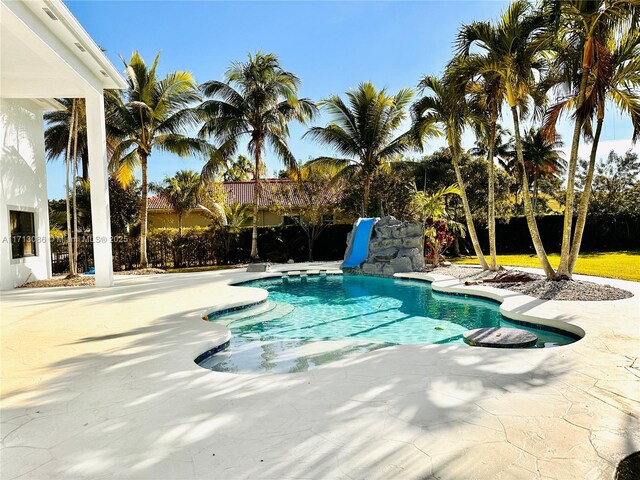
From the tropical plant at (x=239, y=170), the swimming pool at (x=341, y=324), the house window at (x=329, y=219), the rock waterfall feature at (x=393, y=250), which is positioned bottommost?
the swimming pool at (x=341, y=324)

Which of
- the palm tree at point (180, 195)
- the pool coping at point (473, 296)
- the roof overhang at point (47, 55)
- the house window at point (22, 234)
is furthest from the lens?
the palm tree at point (180, 195)

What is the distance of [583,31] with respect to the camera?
7684mm

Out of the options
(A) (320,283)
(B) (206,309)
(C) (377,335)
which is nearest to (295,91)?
(A) (320,283)

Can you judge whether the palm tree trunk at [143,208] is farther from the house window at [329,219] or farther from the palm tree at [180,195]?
the house window at [329,219]

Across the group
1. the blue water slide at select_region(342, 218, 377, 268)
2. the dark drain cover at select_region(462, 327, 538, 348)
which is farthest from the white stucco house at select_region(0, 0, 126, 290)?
the dark drain cover at select_region(462, 327, 538, 348)

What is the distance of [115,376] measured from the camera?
4047 mm

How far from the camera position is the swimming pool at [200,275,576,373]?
5.31m

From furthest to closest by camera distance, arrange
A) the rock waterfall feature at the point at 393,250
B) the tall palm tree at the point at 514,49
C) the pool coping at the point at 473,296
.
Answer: the rock waterfall feature at the point at 393,250 → the tall palm tree at the point at 514,49 → the pool coping at the point at 473,296

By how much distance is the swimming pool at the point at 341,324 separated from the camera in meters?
5.31

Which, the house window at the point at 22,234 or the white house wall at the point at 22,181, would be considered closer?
the white house wall at the point at 22,181

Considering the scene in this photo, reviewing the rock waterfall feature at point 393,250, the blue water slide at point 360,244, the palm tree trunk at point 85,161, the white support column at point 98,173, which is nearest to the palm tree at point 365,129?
the blue water slide at point 360,244

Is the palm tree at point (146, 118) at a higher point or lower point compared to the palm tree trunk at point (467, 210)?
higher

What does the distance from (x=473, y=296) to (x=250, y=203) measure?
66.7 ft

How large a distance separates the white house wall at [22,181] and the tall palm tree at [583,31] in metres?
14.6
